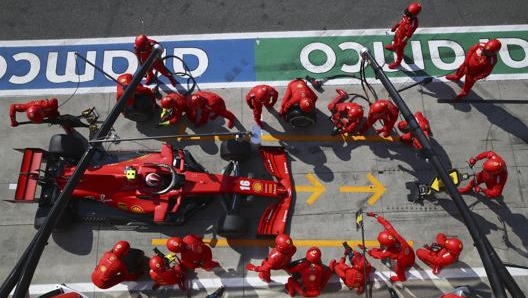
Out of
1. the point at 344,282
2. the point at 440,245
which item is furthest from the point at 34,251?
the point at 440,245

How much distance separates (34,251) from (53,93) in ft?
19.9

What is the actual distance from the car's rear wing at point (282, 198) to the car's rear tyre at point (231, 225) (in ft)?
1.28

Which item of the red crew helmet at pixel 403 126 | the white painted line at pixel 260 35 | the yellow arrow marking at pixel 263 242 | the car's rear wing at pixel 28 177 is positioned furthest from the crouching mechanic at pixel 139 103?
the red crew helmet at pixel 403 126

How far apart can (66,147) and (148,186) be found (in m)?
2.01

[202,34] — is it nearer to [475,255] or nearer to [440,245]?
[440,245]

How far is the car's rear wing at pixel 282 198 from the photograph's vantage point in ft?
28.1

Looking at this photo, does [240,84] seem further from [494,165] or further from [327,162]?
[494,165]

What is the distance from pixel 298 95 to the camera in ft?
29.0

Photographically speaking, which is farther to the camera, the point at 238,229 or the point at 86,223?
the point at 86,223

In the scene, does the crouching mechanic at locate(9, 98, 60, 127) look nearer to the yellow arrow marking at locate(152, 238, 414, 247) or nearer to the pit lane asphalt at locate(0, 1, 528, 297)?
the pit lane asphalt at locate(0, 1, 528, 297)

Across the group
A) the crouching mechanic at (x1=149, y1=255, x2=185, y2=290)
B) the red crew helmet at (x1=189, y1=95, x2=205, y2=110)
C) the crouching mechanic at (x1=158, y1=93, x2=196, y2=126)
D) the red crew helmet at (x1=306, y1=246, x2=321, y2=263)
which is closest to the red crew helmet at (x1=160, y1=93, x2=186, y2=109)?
the crouching mechanic at (x1=158, y1=93, x2=196, y2=126)

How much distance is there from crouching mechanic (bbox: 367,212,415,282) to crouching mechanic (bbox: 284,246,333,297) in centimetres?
109

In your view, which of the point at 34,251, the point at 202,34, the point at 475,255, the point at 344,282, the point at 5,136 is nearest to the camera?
the point at 34,251

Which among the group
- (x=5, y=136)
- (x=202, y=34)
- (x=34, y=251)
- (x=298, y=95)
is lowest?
(x=34, y=251)
